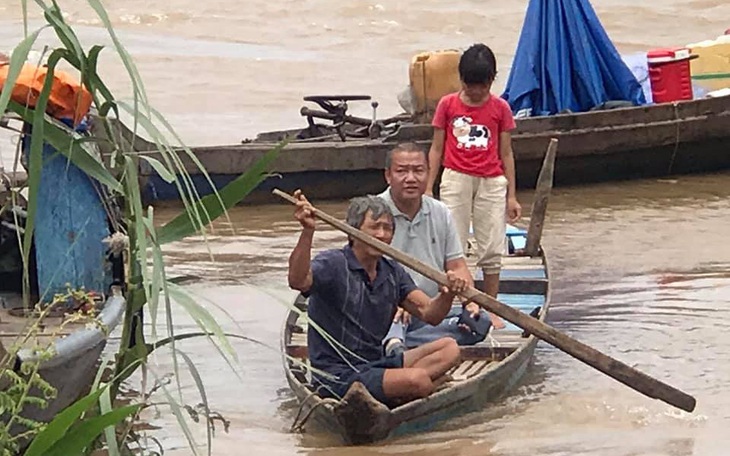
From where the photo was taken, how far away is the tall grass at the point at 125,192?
2.46 meters

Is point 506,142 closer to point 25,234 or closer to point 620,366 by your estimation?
point 620,366

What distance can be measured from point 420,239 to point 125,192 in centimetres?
390

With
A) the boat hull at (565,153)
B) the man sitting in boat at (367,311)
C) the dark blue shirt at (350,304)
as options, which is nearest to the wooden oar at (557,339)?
the man sitting in boat at (367,311)

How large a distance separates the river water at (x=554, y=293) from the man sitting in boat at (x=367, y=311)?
0.32m

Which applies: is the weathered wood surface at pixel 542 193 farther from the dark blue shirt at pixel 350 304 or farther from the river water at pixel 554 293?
the dark blue shirt at pixel 350 304

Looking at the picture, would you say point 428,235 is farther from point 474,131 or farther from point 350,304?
point 474,131

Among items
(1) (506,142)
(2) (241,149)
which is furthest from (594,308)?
(2) (241,149)

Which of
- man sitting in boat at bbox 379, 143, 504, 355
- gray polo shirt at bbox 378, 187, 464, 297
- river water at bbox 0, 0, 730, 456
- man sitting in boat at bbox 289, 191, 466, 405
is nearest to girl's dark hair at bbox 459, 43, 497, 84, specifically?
man sitting in boat at bbox 379, 143, 504, 355

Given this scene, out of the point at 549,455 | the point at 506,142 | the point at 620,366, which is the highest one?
the point at 506,142

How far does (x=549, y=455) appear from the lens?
6.08 metres

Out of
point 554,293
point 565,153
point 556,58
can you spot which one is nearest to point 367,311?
point 554,293

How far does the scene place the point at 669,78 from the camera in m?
12.9

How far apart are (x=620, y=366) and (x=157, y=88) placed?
14.9m

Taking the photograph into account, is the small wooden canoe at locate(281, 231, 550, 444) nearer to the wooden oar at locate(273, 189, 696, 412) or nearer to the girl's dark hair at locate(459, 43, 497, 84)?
the wooden oar at locate(273, 189, 696, 412)
